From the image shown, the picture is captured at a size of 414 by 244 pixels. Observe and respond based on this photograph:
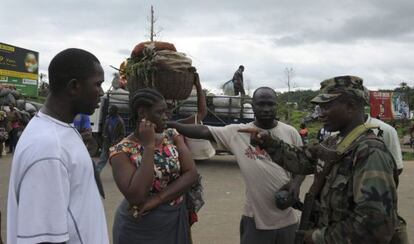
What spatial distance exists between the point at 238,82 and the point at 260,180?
32.8ft

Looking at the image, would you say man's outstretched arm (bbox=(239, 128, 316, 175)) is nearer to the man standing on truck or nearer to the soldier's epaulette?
the soldier's epaulette

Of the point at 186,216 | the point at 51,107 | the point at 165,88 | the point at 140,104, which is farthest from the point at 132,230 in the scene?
the point at 51,107

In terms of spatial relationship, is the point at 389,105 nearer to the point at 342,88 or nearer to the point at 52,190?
the point at 342,88

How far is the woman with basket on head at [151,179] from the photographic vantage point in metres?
2.67

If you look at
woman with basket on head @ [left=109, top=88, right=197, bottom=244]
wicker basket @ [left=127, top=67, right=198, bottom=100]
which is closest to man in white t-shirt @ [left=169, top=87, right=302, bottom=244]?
wicker basket @ [left=127, top=67, right=198, bottom=100]

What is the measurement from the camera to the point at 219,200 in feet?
25.6

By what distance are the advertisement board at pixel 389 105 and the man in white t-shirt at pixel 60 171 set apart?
27.2 metres

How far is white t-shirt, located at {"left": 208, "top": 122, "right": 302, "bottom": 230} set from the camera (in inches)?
133

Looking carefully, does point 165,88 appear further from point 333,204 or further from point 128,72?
point 333,204

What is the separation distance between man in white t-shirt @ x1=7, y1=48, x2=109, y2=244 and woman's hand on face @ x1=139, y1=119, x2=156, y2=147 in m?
0.73

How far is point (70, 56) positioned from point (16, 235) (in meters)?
0.70

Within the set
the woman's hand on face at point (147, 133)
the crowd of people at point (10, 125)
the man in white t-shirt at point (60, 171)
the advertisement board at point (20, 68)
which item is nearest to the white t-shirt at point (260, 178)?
the woman's hand on face at point (147, 133)

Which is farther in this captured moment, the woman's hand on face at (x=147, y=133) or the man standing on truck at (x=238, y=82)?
the man standing on truck at (x=238, y=82)

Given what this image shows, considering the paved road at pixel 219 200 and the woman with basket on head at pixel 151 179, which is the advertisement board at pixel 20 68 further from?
the woman with basket on head at pixel 151 179
